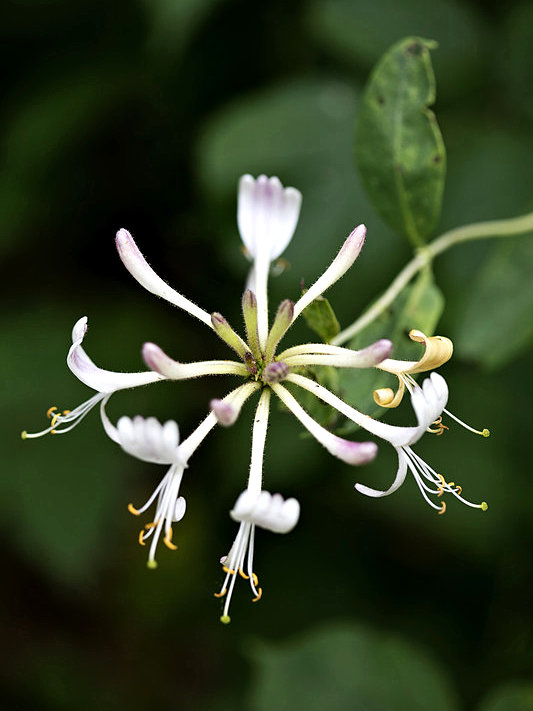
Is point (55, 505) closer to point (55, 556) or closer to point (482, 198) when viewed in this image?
point (55, 556)

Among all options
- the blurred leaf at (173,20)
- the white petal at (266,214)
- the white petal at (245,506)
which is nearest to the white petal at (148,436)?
the white petal at (245,506)

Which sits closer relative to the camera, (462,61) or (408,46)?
(408,46)

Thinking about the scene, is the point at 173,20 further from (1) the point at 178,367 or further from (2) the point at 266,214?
(1) the point at 178,367

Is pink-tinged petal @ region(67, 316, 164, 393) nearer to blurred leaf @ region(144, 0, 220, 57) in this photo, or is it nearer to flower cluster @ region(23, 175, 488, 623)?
flower cluster @ region(23, 175, 488, 623)

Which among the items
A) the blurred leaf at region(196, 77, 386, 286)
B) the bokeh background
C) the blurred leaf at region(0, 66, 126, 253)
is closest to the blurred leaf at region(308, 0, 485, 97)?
the bokeh background

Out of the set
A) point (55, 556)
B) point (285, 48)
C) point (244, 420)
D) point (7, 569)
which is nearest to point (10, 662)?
point (7, 569)

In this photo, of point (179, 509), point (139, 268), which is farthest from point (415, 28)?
point (179, 509)
